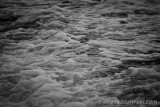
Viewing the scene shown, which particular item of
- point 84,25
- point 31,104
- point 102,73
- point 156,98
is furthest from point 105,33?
point 31,104

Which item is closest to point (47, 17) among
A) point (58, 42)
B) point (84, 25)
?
point (84, 25)

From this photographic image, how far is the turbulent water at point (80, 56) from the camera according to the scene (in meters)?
2.23

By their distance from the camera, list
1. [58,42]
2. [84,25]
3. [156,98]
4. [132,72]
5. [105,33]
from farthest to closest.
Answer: [84,25] < [105,33] < [58,42] < [132,72] < [156,98]

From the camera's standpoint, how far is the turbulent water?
7.32ft

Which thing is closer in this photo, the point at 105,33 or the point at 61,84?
the point at 61,84

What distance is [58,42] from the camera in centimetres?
379

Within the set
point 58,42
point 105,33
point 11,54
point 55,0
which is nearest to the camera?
point 11,54

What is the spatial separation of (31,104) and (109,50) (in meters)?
1.90

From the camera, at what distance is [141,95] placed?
2.18m

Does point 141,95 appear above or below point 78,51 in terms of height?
below

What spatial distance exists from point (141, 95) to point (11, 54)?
2533mm

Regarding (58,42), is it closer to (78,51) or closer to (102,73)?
(78,51)

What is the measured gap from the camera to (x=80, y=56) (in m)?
3.22

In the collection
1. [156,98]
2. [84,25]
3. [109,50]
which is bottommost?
[156,98]
